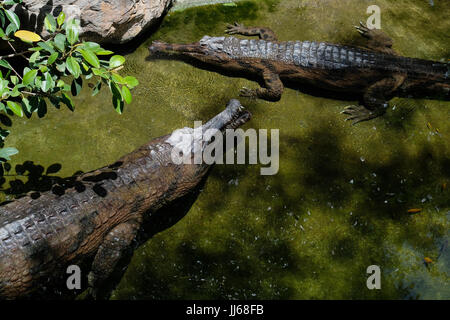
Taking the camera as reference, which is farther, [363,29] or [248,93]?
[363,29]

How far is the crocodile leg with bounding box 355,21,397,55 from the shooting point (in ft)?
16.4

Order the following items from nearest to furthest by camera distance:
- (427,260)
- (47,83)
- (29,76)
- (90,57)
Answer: (90,57) → (29,76) → (47,83) → (427,260)

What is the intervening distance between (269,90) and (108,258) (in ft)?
7.94

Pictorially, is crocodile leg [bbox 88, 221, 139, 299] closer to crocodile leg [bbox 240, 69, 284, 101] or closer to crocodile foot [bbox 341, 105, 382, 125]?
crocodile leg [bbox 240, 69, 284, 101]

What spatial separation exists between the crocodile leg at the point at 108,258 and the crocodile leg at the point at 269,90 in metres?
1.94

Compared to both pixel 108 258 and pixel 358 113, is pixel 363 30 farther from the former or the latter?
pixel 108 258

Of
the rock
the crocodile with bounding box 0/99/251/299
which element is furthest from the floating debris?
the rock

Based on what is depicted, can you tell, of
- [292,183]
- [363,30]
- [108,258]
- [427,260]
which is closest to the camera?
[108,258]

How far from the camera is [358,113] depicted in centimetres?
467

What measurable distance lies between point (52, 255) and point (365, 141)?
320 cm

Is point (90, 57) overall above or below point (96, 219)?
above

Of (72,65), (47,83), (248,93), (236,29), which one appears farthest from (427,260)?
(47,83)

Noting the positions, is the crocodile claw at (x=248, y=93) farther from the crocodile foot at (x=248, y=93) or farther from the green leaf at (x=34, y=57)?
the green leaf at (x=34, y=57)

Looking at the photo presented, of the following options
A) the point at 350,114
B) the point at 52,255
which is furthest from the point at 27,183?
the point at 350,114
